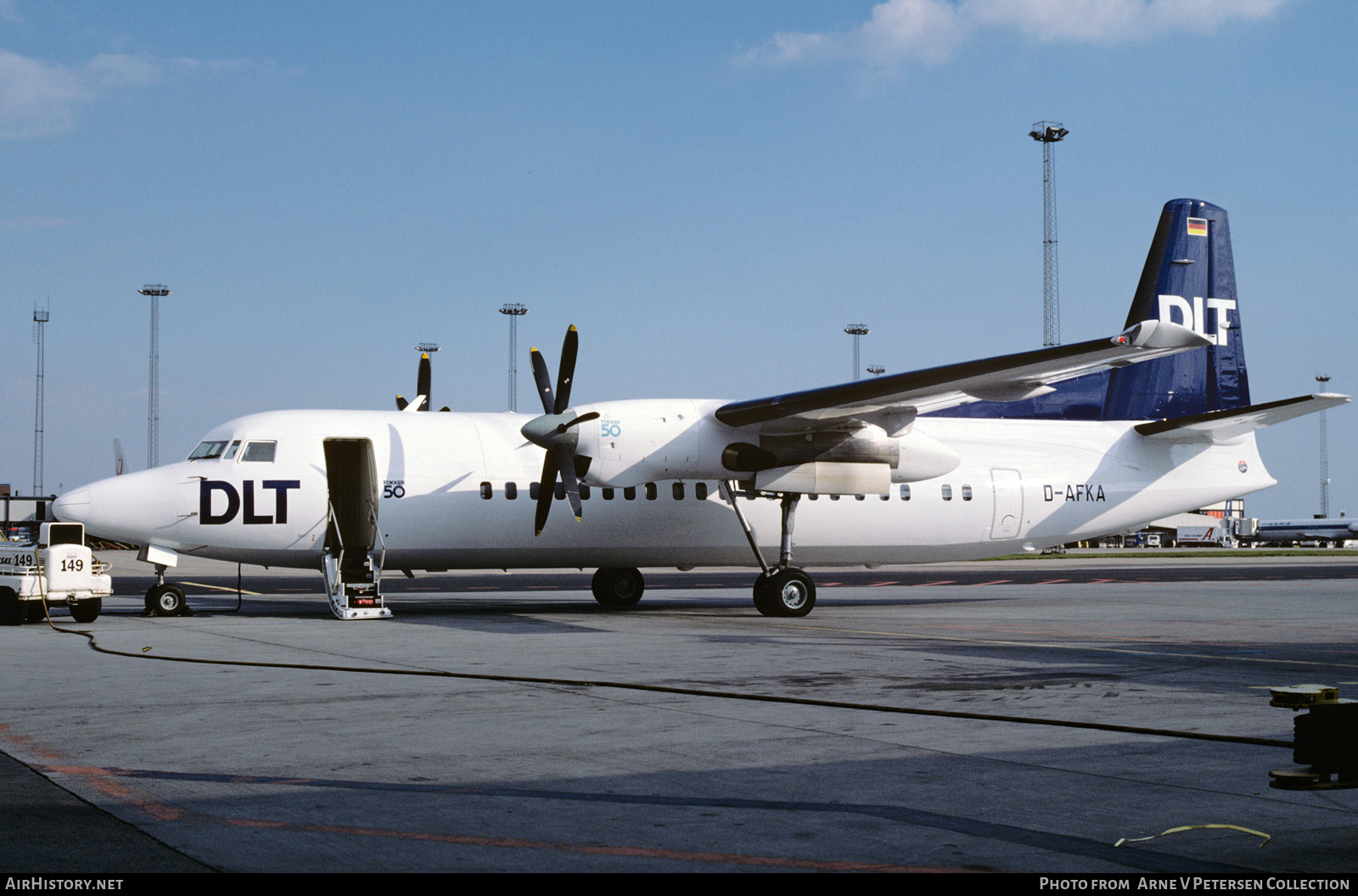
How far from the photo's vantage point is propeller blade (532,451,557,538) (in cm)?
2056

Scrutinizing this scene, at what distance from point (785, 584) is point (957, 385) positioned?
16.3ft

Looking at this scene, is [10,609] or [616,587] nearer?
[10,609]

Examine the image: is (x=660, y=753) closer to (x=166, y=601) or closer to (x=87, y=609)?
(x=87, y=609)

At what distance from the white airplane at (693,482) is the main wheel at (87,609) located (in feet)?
3.99

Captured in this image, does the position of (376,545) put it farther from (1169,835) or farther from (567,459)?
(1169,835)

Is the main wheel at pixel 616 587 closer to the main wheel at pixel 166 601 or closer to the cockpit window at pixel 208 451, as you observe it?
the cockpit window at pixel 208 451

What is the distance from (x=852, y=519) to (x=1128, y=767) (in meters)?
17.0

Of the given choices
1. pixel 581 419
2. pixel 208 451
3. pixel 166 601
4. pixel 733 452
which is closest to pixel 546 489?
pixel 581 419

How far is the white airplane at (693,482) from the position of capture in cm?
1942

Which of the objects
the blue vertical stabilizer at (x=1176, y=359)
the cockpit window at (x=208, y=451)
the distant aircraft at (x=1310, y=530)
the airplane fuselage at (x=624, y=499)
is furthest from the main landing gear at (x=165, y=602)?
the distant aircraft at (x=1310, y=530)

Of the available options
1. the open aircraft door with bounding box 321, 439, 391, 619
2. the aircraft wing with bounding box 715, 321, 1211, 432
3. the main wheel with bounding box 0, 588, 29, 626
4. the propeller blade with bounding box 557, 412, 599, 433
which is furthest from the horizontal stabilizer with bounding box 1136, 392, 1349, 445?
the main wheel with bounding box 0, 588, 29, 626

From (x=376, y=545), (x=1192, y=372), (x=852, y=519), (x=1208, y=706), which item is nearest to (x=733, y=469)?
(x=852, y=519)

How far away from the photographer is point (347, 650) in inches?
564

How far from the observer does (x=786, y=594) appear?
2128 centimetres
